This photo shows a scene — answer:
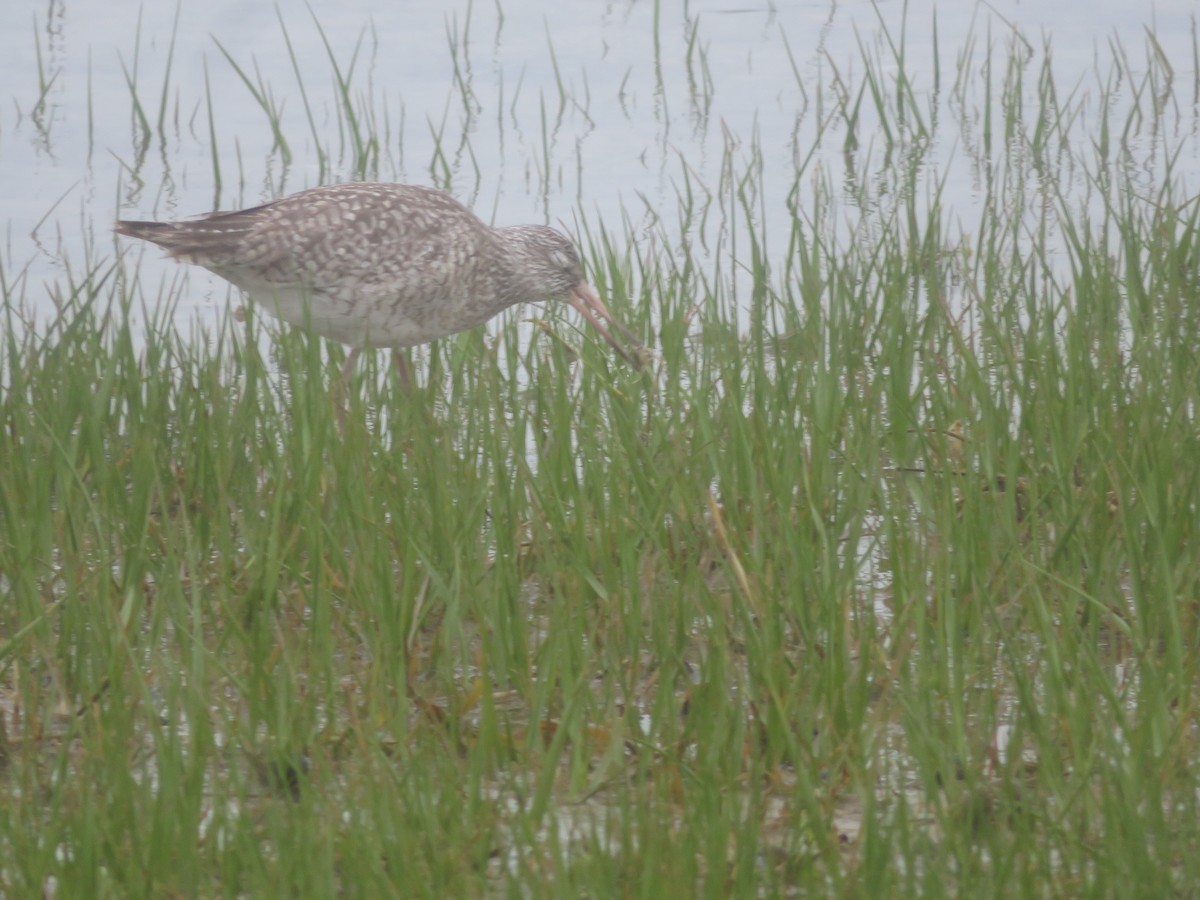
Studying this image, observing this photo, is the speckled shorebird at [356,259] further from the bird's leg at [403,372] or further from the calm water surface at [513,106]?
the calm water surface at [513,106]

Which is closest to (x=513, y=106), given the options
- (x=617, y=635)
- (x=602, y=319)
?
(x=602, y=319)

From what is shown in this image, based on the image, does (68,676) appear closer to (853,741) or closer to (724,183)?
(853,741)

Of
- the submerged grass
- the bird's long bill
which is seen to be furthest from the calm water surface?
the submerged grass

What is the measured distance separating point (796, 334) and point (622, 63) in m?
6.07

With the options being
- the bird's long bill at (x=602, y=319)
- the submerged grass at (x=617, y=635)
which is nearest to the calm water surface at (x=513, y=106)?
the bird's long bill at (x=602, y=319)

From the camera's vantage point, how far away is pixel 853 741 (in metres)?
3.14

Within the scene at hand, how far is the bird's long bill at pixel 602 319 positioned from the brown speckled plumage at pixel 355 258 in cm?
3

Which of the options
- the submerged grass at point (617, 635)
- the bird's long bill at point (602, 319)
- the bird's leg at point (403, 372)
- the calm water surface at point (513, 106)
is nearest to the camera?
the submerged grass at point (617, 635)

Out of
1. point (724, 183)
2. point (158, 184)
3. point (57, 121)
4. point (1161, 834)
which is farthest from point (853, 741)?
point (57, 121)

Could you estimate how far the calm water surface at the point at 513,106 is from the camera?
26.9 ft

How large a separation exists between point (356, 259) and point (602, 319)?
1.40m

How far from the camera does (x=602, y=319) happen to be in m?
6.65

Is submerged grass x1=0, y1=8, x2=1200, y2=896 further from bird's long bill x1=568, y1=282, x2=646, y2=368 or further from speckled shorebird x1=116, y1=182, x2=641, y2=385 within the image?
bird's long bill x1=568, y1=282, x2=646, y2=368

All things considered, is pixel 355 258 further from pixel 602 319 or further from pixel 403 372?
pixel 602 319
